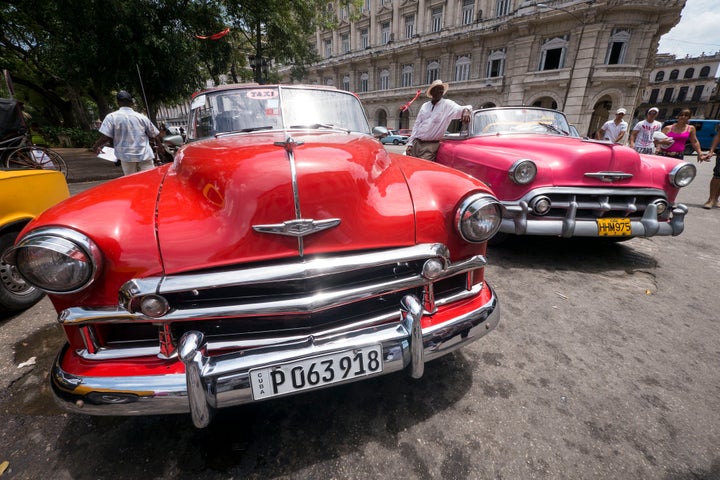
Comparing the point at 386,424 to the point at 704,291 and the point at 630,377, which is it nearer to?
the point at 630,377

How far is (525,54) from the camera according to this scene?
23.2 meters

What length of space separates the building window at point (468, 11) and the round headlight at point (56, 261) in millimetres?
32217

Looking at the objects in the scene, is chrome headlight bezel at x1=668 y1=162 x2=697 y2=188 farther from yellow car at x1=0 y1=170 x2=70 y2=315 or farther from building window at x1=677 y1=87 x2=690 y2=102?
building window at x1=677 y1=87 x2=690 y2=102

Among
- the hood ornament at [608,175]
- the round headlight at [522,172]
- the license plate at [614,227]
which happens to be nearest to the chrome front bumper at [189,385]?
the round headlight at [522,172]

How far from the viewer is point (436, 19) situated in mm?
28297

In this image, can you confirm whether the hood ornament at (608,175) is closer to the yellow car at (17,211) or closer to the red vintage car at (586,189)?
the red vintage car at (586,189)

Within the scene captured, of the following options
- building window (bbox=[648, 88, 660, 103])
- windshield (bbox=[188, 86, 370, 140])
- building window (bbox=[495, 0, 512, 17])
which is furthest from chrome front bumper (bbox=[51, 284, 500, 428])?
building window (bbox=[648, 88, 660, 103])

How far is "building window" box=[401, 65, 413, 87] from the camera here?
3044cm

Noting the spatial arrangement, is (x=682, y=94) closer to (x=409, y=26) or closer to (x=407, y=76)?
(x=409, y=26)

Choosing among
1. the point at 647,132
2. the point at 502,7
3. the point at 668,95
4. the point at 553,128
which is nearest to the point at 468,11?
the point at 502,7

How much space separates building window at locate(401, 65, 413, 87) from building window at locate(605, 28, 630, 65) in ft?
50.3

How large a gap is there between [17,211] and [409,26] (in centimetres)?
3492

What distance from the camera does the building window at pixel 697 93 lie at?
4625 centimetres

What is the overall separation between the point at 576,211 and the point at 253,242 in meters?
3.25
